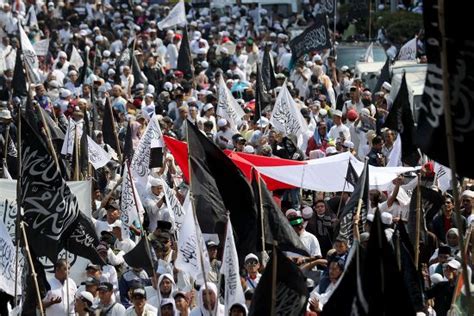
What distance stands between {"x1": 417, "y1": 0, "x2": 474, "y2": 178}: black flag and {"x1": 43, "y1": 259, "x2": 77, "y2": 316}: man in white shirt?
5481 millimetres

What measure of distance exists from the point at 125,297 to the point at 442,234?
338 centimetres

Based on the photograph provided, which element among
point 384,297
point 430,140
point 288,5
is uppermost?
point 430,140

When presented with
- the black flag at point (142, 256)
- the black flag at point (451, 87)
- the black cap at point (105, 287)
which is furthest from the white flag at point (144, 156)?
the black flag at point (451, 87)

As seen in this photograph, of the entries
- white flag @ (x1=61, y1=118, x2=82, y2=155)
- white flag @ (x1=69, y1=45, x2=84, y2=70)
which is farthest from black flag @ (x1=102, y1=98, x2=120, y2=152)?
white flag @ (x1=69, y1=45, x2=84, y2=70)

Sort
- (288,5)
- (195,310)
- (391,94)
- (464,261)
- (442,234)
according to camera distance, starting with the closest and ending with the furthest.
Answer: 1. (464,261)
2. (195,310)
3. (442,234)
4. (391,94)
5. (288,5)

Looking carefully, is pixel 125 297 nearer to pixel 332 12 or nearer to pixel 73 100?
pixel 73 100

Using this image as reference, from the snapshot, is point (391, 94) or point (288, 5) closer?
point (391, 94)

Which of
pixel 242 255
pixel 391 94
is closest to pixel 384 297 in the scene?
pixel 242 255

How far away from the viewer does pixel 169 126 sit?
22.2 metres

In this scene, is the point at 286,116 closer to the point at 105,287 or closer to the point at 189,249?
the point at 189,249

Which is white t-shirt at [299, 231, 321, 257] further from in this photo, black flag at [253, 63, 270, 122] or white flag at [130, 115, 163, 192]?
black flag at [253, 63, 270, 122]

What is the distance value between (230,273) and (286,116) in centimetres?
914

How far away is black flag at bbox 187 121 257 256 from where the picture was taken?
1334cm

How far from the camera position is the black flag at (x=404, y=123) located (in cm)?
1772
